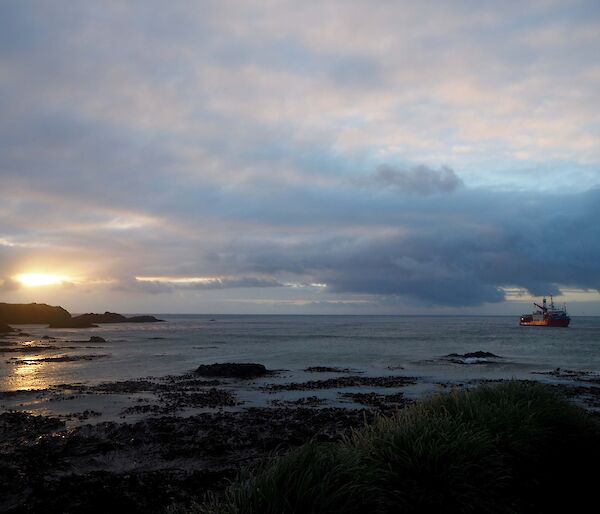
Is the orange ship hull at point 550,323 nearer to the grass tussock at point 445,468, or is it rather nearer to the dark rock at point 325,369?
the dark rock at point 325,369

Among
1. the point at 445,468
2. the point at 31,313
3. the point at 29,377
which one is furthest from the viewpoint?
the point at 31,313

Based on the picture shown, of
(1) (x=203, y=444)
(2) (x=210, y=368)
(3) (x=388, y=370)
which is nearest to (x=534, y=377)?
(3) (x=388, y=370)

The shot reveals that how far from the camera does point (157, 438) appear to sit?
1384cm

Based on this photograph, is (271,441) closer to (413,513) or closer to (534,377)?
(413,513)

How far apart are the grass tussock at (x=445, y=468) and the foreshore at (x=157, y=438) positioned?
2.31 meters

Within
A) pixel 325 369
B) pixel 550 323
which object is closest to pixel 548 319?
pixel 550 323

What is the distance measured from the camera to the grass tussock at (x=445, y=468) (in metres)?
5.89

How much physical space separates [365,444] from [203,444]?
21.8ft

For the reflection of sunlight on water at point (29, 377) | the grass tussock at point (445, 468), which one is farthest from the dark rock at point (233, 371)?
the grass tussock at point (445, 468)

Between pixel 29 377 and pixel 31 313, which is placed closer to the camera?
pixel 29 377

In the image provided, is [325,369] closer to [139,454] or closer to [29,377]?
[29,377]

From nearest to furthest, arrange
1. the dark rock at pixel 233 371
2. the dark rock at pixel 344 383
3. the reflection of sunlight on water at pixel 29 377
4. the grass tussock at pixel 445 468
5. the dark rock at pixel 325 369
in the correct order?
1. the grass tussock at pixel 445 468
2. the dark rock at pixel 344 383
3. the reflection of sunlight on water at pixel 29 377
4. the dark rock at pixel 233 371
5. the dark rock at pixel 325 369

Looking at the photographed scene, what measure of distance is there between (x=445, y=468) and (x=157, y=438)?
918 cm

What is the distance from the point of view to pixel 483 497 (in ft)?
23.3
